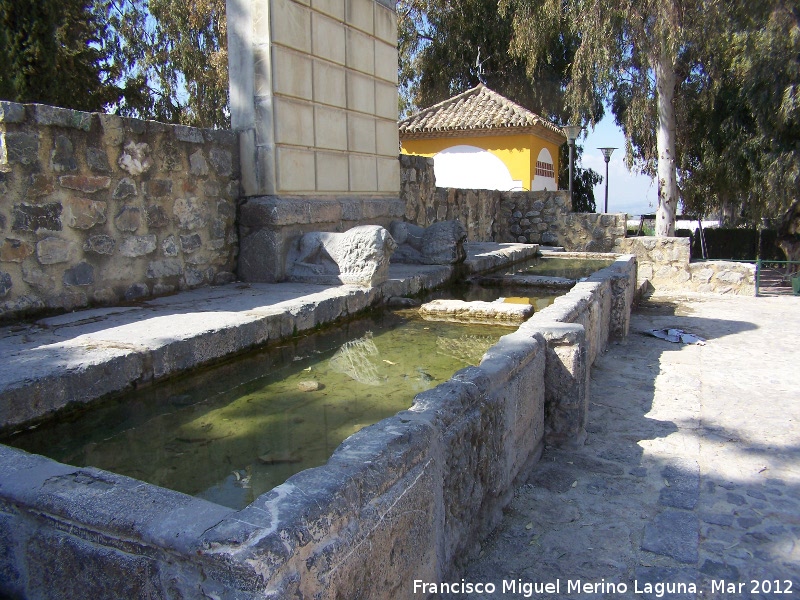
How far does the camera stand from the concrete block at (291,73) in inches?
212

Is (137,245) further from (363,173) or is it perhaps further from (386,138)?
(386,138)

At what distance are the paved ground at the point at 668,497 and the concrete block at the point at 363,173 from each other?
10.6 ft

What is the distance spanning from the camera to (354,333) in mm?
4395

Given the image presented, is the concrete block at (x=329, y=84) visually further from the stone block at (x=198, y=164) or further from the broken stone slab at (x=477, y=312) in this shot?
the broken stone slab at (x=477, y=312)

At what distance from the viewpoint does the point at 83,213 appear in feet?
13.2

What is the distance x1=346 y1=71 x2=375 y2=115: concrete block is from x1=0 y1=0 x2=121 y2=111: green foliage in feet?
28.9

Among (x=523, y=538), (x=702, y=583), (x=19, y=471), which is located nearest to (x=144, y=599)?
(x=19, y=471)

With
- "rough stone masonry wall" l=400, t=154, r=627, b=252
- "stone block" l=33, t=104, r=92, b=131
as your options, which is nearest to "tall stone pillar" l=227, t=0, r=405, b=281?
"stone block" l=33, t=104, r=92, b=131

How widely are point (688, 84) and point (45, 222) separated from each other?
18.3m

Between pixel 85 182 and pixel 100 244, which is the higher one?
pixel 85 182

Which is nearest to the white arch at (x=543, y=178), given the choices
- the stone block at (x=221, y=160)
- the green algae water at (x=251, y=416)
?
the stone block at (x=221, y=160)

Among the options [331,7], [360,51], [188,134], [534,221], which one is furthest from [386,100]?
[534,221]

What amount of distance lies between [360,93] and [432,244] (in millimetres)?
1803

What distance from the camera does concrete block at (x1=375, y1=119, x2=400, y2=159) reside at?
7.04 m
